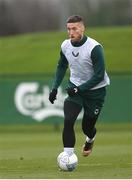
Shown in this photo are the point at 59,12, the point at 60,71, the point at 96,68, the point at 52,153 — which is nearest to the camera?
the point at 96,68

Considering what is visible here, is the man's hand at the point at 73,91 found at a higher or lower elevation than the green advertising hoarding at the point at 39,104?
higher

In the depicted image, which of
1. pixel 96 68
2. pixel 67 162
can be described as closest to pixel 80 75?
pixel 96 68

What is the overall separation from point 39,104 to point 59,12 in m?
31.0

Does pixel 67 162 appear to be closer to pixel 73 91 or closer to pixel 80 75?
pixel 73 91

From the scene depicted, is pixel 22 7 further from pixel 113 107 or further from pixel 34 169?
pixel 34 169

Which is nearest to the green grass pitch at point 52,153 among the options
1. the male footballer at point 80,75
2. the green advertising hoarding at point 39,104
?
the green advertising hoarding at point 39,104

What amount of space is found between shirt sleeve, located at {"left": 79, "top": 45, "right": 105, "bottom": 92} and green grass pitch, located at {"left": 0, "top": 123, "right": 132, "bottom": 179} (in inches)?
54.7

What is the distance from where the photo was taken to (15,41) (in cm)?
5044

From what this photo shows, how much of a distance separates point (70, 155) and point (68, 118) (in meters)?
0.60

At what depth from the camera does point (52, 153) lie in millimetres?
19484

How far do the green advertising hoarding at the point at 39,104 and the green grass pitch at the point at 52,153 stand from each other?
405 millimetres

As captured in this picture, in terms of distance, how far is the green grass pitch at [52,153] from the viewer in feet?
47.0

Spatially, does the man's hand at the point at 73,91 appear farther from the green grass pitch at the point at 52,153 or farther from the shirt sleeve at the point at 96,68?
the green grass pitch at the point at 52,153

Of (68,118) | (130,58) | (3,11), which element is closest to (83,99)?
(68,118)
